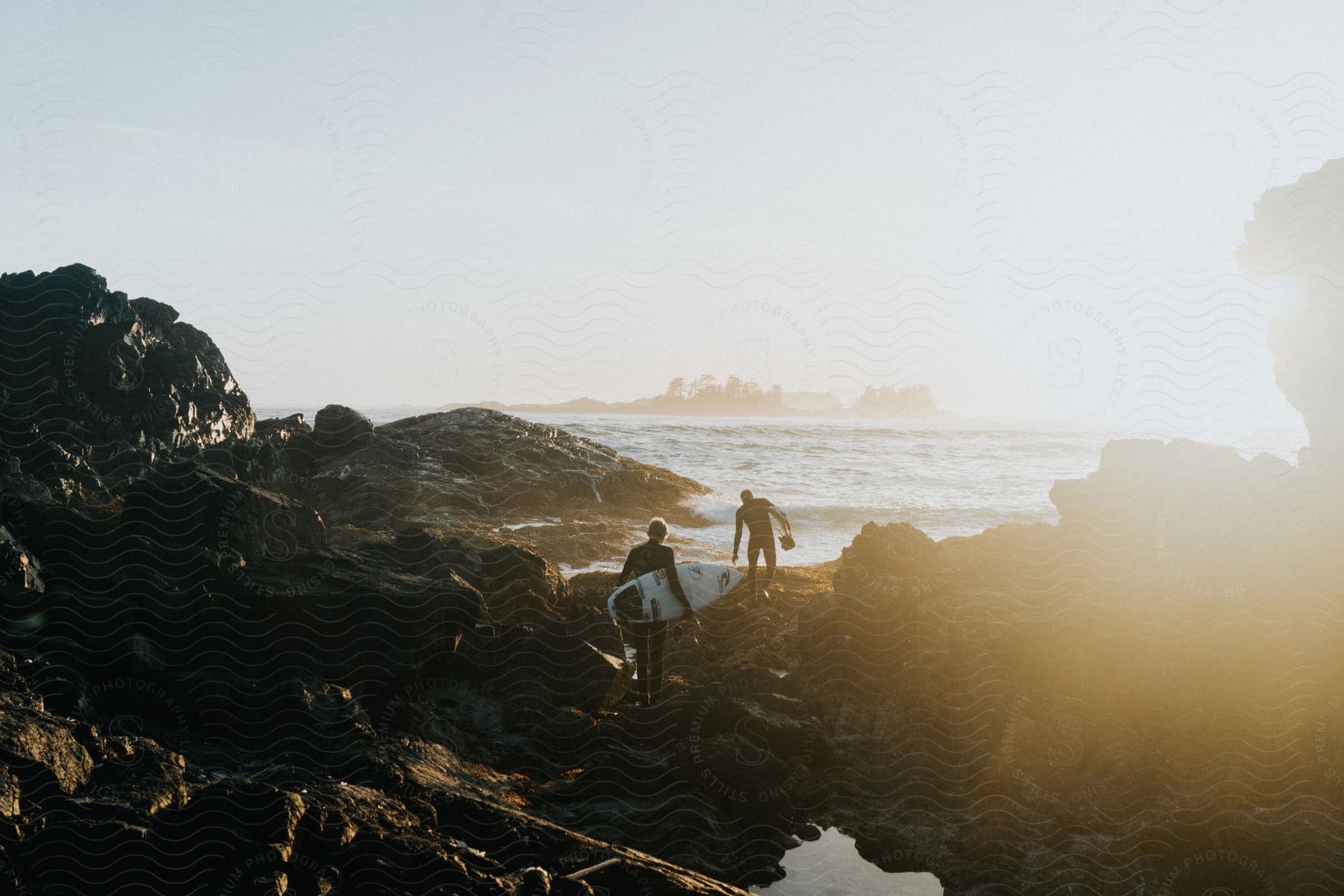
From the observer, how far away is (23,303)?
18984mm

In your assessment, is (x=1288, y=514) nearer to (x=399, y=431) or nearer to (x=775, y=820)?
(x=775, y=820)

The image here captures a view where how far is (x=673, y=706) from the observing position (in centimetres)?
829

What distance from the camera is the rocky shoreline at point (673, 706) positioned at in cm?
489

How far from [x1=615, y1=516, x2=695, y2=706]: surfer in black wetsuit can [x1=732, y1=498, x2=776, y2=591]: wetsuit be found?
3793 mm

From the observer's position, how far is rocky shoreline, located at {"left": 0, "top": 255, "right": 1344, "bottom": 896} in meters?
4.89

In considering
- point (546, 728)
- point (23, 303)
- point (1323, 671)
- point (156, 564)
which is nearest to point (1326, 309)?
point (1323, 671)

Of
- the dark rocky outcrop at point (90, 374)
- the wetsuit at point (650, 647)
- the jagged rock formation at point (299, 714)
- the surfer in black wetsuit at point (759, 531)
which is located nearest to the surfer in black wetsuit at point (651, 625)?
the wetsuit at point (650, 647)

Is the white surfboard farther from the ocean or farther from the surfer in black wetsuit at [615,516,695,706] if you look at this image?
the ocean

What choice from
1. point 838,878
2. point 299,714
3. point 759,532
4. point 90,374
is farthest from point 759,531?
point 90,374

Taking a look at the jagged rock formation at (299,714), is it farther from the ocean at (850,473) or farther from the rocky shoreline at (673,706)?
the ocean at (850,473)

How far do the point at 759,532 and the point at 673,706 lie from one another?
227 inches

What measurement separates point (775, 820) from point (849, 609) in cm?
399

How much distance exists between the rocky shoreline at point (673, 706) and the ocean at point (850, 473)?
287 inches

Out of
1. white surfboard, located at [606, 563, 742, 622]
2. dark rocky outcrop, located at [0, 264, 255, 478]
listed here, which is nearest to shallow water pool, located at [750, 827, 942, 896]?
white surfboard, located at [606, 563, 742, 622]
